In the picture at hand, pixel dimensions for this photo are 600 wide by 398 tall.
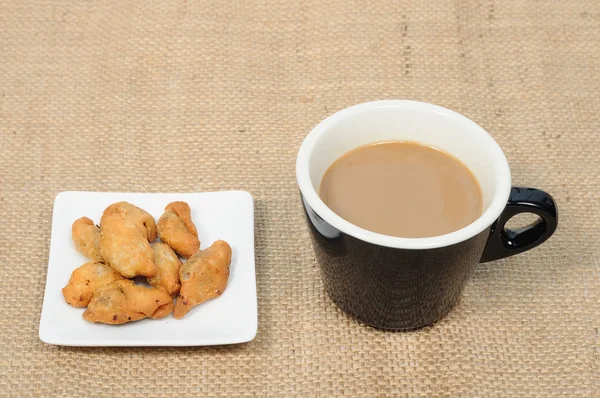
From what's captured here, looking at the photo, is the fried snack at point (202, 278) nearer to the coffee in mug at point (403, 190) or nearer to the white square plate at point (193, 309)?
the white square plate at point (193, 309)

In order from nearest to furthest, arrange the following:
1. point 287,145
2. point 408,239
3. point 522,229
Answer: point 408,239, point 522,229, point 287,145

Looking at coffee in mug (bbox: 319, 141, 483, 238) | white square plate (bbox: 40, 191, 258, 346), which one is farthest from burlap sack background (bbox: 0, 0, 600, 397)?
coffee in mug (bbox: 319, 141, 483, 238)

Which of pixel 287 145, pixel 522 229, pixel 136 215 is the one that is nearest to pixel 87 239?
pixel 136 215

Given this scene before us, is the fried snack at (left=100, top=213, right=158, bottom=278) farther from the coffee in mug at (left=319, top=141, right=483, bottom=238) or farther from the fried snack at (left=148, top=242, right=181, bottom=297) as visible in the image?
the coffee in mug at (left=319, top=141, right=483, bottom=238)

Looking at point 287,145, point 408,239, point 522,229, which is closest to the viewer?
point 408,239

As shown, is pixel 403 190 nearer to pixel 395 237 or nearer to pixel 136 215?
pixel 395 237

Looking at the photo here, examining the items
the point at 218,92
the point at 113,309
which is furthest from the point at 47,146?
the point at 113,309

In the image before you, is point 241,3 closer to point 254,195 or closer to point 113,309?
point 254,195
